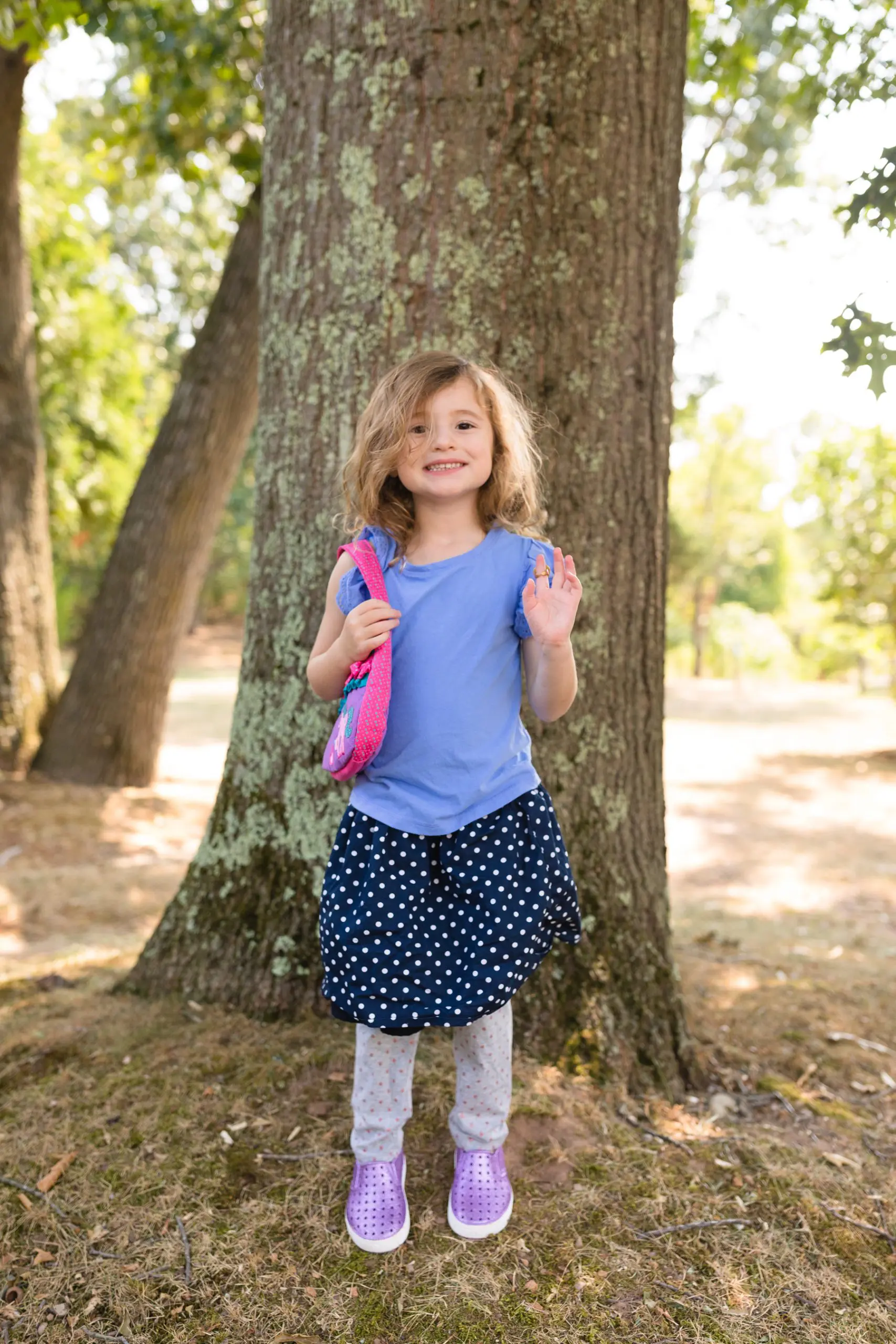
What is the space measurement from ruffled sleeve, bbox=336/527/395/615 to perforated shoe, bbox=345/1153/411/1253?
1.16m

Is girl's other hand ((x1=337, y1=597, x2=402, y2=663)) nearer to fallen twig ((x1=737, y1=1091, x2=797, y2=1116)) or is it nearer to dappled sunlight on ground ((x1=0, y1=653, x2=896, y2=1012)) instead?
fallen twig ((x1=737, y1=1091, x2=797, y2=1116))

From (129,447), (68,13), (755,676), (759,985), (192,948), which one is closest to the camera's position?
(192,948)

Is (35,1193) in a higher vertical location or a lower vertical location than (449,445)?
lower

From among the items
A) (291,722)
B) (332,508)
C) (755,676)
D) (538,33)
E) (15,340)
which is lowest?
(755,676)

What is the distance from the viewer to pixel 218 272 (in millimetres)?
21203

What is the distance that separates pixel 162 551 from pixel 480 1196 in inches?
218

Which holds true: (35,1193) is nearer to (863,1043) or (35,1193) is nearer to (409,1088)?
(409,1088)

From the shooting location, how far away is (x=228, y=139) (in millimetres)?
6336

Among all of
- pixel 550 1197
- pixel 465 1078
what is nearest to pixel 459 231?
pixel 465 1078

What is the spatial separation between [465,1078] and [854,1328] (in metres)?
0.84

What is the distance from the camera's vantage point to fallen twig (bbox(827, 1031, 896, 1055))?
120 inches

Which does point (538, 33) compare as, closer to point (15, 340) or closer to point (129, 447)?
point (15, 340)

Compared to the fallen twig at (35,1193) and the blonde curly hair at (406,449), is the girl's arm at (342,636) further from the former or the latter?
the fallen twig at (35,1193)

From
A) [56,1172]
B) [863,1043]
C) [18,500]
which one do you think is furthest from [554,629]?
[18,500]
